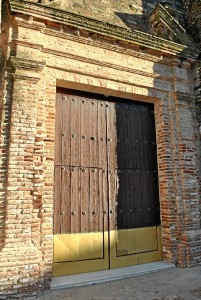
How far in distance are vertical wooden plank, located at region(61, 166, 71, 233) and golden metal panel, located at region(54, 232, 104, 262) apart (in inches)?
5.9

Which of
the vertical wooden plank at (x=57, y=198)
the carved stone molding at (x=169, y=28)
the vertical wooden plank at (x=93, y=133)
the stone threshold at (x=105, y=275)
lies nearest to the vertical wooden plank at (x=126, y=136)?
the vertical wooden plank at (x=93, y=133)

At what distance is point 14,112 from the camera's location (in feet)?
12.5

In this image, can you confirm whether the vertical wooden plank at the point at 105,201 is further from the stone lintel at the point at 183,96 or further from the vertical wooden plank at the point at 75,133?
the stone lintel at the point at 183,96

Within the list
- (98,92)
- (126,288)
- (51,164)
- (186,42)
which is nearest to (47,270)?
(126,288)

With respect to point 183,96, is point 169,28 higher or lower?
higher

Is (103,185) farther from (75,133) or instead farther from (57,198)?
(75,133)

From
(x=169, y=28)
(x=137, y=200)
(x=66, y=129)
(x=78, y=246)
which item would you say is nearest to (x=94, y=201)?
(x=78, y=246)

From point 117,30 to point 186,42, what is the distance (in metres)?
1.82

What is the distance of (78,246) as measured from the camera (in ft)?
13.7

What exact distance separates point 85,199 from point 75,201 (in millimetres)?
198

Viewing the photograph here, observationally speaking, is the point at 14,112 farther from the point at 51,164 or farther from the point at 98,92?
the point at 98,92

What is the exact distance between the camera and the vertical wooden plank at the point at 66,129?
4.39 m

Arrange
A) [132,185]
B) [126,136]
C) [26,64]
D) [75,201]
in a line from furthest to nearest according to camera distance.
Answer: [126,136], [132,185], [75,201], [26,64]

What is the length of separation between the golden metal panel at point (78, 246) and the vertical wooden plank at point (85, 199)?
16cm
